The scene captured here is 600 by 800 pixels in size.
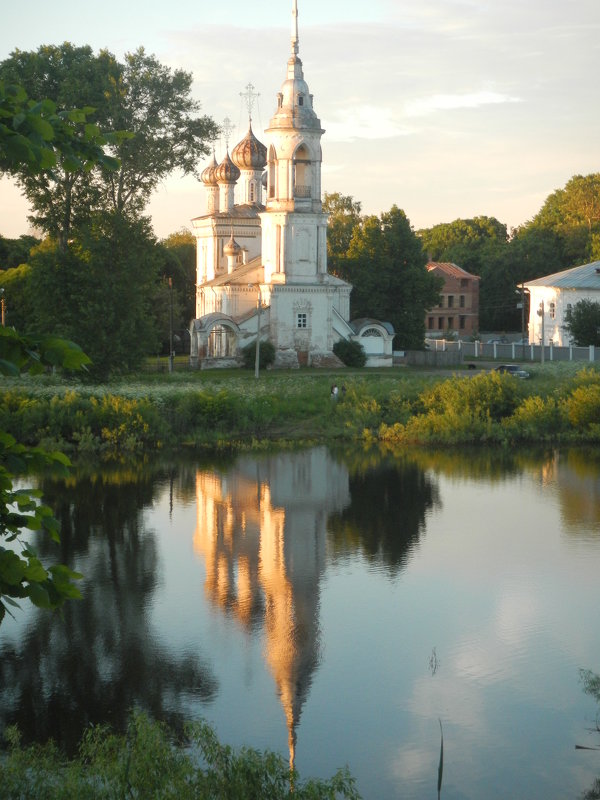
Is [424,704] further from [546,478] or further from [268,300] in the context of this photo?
[268,300]

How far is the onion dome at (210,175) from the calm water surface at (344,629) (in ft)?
115

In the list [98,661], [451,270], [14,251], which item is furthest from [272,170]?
[98,661]

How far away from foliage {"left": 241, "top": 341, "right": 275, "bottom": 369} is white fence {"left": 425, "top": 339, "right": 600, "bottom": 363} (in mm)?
9683

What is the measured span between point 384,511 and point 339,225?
4021cm

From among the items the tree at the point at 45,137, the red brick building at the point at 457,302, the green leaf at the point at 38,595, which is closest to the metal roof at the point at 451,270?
the red brick building at the point at 457,302

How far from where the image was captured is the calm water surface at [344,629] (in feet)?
36.5

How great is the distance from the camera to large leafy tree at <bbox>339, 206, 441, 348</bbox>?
175ft

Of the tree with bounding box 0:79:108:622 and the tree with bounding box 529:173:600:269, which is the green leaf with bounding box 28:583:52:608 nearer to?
the tree with bounding box 0:79:108:622

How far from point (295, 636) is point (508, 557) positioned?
533cm

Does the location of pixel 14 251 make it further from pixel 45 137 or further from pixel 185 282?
pixel 45 137

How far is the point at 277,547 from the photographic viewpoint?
1956 cm

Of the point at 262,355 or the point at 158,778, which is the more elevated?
the point at 262,355

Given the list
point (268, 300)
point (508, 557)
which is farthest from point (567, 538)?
point (268, 300)

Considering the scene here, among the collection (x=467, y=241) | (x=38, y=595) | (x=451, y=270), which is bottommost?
(x=38, y=595)
